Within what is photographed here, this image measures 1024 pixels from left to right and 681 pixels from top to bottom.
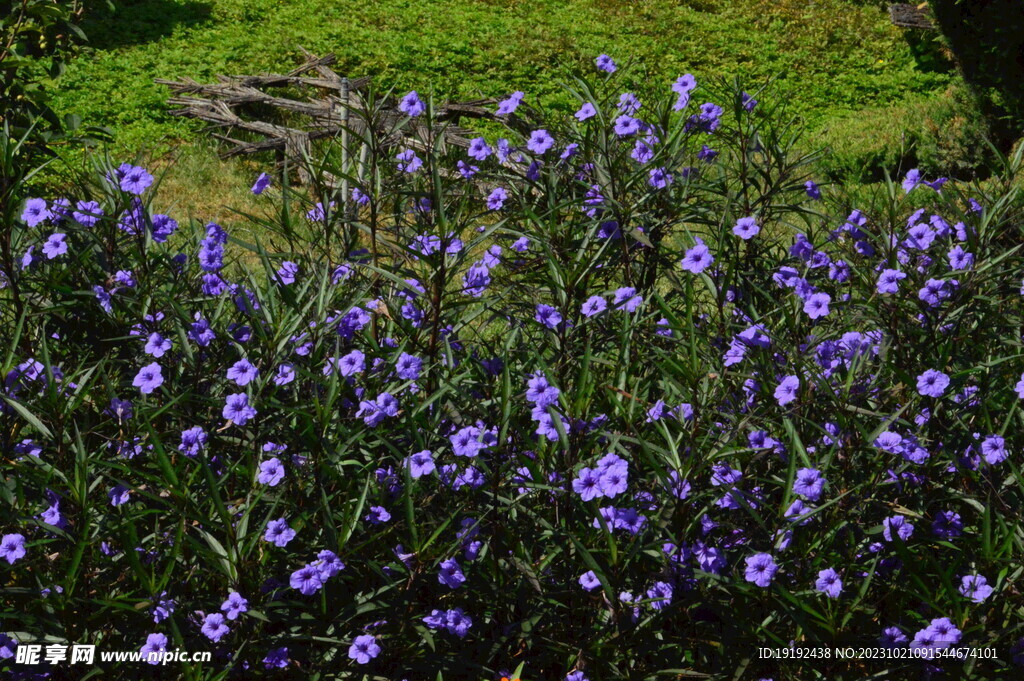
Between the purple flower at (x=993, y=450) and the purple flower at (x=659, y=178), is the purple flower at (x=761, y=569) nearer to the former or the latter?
the purple flower at (x=993, y=450)

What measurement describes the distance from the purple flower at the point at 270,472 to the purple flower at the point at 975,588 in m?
1.48

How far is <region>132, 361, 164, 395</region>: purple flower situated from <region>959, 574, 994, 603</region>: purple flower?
189cm

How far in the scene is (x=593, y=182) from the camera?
311 cm

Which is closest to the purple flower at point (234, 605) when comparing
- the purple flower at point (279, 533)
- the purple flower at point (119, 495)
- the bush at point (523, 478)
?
the bush at point (523, 478)

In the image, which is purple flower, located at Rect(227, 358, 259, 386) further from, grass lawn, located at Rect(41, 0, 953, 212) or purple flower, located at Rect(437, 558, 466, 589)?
grass lawn, located at Rect(41, 0, 953, 212)

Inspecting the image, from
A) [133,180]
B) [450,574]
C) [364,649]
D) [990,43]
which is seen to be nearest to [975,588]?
[450,574]

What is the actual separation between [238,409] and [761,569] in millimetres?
1208

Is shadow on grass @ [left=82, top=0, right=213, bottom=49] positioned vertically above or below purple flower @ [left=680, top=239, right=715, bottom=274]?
below

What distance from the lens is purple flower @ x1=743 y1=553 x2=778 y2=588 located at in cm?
215

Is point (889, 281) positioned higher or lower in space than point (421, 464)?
higher

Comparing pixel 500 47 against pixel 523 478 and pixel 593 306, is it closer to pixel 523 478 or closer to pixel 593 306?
pixel 593 306

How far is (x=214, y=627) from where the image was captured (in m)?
2.13

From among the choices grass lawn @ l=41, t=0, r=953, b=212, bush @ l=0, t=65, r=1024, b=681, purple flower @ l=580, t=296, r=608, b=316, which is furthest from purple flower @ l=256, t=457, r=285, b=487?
grass lawn @ l=41, t=0, r=953, b=212

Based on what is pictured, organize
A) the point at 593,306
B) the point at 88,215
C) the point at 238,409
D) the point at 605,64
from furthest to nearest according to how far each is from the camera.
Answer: the point at 605,64 < the point at 88,215 < the point at 593,306 < the point at 238,409
